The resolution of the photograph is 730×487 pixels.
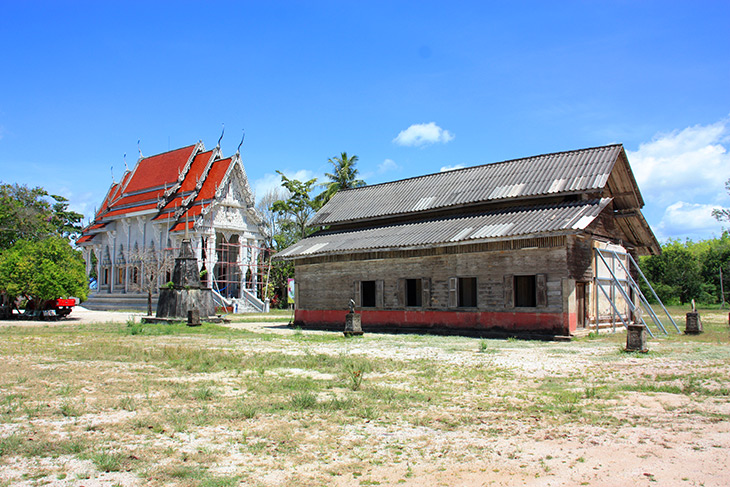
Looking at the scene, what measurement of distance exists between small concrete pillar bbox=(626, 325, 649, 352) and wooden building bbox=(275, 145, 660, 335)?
456 centimetres

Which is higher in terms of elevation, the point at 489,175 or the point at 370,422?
the point at 489,175

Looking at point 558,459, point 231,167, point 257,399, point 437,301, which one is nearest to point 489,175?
point 437,301

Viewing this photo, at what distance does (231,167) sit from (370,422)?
3923 centimetres

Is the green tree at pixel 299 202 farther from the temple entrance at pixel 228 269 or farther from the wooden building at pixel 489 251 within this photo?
the wooden building at pixel 489 251

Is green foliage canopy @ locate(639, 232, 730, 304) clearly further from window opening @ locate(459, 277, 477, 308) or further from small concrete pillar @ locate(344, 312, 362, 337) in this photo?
small concrete pillar @ locate(344, 312, 362, 337)

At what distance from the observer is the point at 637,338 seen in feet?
43.4

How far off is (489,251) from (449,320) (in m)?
2.99

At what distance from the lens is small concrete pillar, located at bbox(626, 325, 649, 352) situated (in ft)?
42.9

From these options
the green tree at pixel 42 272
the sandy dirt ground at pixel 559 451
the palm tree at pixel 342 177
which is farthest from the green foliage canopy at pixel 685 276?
the sandy dirt ground at pixel 559 451

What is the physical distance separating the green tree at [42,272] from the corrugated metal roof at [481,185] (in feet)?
44.1

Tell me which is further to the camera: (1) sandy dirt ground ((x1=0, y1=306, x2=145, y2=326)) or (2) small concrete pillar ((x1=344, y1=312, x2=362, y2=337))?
(1) sandy dirt ground ((x1=0, y1=306, x2=145, y2=326))

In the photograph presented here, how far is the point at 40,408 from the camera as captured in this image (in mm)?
7168

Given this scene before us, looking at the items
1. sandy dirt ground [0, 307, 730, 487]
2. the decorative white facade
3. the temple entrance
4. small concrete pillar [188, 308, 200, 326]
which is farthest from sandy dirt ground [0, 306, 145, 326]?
sandy dirt ground [0, 307, 730, 487]

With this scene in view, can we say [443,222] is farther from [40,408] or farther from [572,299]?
[40,408]
